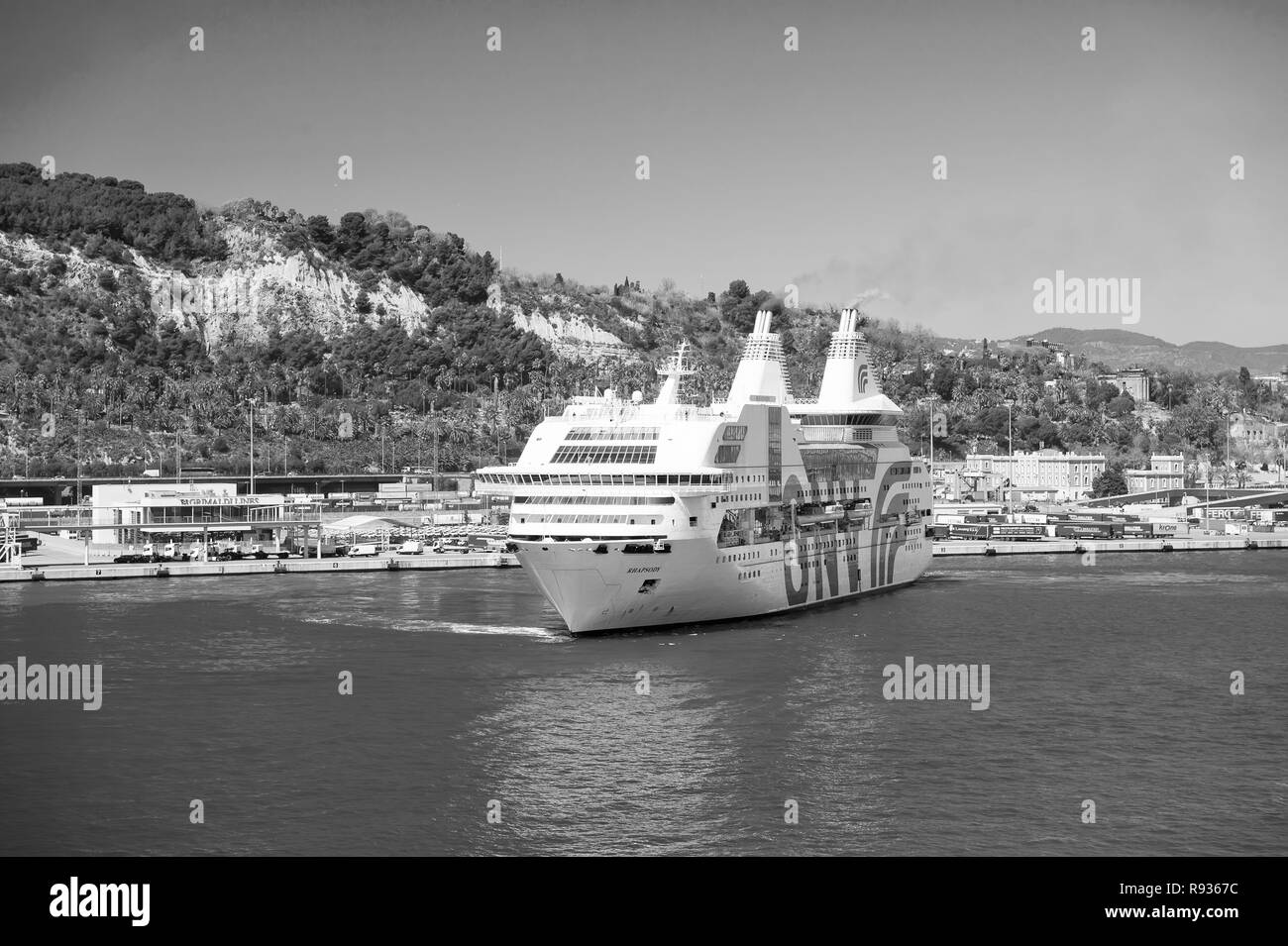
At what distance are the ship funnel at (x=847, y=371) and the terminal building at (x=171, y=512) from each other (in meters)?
42.1

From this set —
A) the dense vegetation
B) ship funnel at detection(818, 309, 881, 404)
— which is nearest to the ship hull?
ship funnel at detection(818, 309, 881, 404)

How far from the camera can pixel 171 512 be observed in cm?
9862

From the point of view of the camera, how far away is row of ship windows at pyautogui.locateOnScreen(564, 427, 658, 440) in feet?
180

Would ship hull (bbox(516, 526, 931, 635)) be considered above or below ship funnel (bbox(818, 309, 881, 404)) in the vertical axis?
below

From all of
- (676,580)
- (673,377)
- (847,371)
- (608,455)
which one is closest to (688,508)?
(676,580)

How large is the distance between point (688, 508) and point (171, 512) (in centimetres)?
5759

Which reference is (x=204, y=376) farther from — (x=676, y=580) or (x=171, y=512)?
(x=676, y=580)

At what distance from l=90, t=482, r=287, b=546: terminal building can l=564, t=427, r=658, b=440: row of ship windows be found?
4633cm

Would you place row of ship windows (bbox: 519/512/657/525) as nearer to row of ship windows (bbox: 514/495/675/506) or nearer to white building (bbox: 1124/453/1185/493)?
row of ship windows (bbox: 514/495/675/506)

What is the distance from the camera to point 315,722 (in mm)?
39281

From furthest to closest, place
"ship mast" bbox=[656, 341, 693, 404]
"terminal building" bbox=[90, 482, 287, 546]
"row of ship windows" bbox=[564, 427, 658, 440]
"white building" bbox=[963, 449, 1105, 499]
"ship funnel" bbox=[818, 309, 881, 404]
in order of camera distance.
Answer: "white building" bbox=[963, 449, 1105, 499] → "terminal building" bbox=[90, 482, 287, 546] → "ship funnel" bbox=[818, 309, 881, 404] → "ship mast" bbox=[656, 341, 693, 404] → "row of ship windows" bbox=[564, 427, 658, 440]

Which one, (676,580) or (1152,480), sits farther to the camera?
(1152,480)
